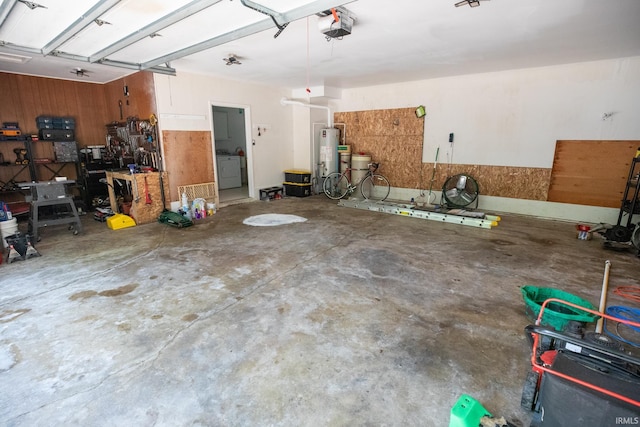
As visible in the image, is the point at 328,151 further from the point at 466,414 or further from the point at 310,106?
the point at 466,414

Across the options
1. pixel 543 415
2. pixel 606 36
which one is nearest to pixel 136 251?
pixel 543 415

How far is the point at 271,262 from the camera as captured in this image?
371 cm

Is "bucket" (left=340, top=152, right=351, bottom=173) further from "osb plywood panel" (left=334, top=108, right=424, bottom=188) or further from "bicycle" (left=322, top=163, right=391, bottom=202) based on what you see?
"osb plywood panel" (left=334, top=108, right=424, bottom=188)

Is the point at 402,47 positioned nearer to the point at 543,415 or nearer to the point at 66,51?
the point at 543,415

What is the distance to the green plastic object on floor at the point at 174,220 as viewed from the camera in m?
5.21

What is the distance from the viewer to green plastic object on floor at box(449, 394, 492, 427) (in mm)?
1424

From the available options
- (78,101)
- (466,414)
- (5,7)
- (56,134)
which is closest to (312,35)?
(5,7)

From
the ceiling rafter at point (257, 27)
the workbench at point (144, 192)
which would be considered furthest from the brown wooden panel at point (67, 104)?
the ceiling rafter at point (257, 27)

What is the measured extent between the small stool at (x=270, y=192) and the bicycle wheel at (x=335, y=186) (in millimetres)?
1163

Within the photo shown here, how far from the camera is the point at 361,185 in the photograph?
7.52 meters

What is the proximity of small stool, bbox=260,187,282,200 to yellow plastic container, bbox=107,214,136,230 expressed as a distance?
2877 millimetres

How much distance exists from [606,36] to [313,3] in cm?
382

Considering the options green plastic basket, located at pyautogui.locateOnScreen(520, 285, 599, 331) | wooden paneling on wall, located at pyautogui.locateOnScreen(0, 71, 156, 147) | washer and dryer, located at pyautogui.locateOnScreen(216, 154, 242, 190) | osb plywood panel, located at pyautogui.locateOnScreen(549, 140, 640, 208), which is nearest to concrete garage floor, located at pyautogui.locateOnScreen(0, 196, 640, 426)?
green plastic basket, located at pyautogui.locateOnScreen(520, 285, 599, 331)

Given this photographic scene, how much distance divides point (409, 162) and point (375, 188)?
105 cm
